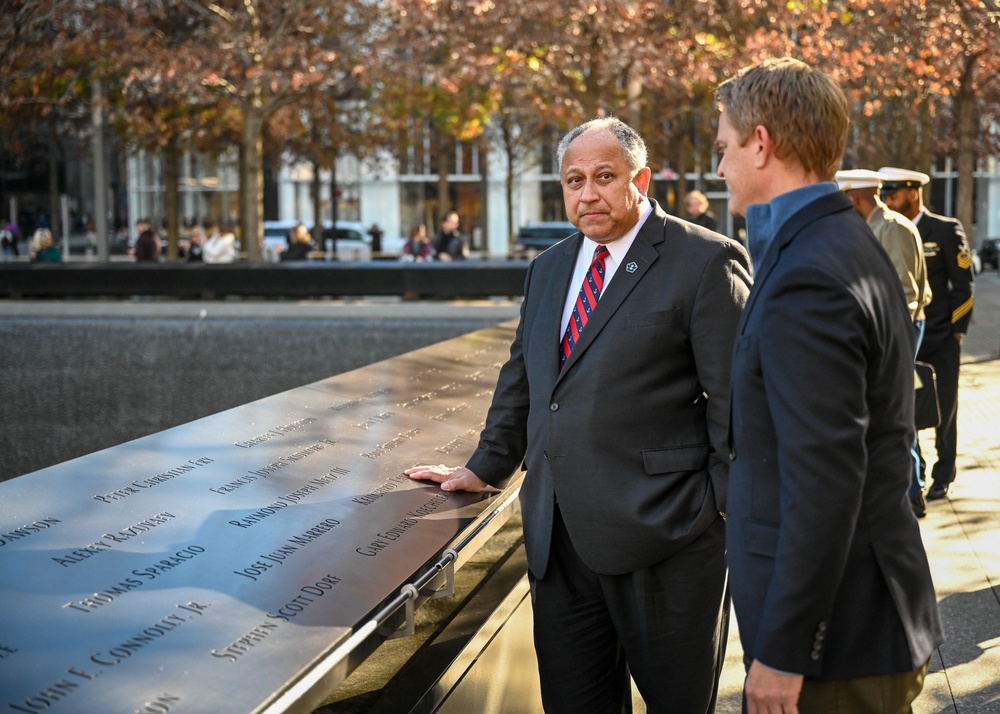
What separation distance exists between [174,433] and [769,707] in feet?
8.70

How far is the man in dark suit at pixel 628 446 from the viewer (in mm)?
3027

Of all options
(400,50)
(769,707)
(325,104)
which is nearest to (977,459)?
(769,707)

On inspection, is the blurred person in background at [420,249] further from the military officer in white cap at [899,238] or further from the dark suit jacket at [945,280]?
the military officer in white cap at [899,238]

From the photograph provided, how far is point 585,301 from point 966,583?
141 inches

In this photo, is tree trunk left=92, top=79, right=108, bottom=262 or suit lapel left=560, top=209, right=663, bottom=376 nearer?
suit lapel left=560, top=209, right=663, bottom=376

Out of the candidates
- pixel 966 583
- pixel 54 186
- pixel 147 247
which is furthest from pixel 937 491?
pixel 54 186

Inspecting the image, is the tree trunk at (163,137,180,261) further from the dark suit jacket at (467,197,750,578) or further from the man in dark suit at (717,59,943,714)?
the man in dark suit at (717,59,943,714)

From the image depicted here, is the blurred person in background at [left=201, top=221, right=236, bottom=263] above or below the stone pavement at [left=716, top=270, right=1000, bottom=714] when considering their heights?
above

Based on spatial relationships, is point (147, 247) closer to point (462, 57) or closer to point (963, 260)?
point (462, 57)

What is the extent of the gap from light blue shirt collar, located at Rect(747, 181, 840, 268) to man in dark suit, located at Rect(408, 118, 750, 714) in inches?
26.9

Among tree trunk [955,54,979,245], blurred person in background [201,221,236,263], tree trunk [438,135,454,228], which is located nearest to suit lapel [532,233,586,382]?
tree trunk [955,54,979,245]

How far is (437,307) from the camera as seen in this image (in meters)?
19.3

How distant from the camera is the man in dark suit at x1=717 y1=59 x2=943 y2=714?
2111 mm

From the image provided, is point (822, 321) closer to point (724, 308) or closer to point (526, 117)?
point (724, 308)
